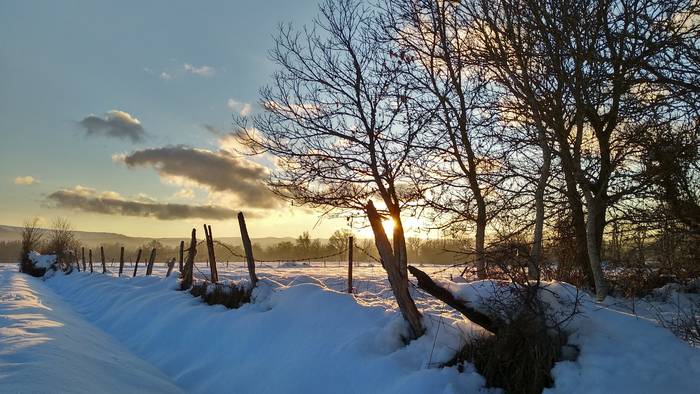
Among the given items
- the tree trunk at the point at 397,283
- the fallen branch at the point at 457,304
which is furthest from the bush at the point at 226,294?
the fallen branch at the point at 457,304

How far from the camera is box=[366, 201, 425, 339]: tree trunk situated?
539 cm

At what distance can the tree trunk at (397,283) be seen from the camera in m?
5.39

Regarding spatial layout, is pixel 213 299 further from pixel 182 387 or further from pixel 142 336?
pixel 182 387

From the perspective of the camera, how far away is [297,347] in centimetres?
588

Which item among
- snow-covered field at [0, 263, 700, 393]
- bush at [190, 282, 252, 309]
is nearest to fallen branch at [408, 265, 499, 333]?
snow-covered field at [0, 263, 700, 393]

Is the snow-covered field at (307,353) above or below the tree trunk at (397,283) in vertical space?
below

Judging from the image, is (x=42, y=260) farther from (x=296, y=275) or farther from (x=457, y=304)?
(x=457, y=304)

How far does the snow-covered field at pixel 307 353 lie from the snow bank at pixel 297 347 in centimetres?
2

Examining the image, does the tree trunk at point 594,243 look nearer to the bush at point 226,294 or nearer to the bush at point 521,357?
the bush at point 521,357

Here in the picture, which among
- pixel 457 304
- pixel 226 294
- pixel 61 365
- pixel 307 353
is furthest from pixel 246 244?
pixel 457 304

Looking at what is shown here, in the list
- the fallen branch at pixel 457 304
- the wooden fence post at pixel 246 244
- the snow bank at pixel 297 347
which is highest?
the wooden fence post at pixel 246 244

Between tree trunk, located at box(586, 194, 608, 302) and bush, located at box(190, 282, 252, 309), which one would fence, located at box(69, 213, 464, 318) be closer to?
bush, located at box(190, 282, 252, 309)

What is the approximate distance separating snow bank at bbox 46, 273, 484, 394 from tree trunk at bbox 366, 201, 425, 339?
0.15 m

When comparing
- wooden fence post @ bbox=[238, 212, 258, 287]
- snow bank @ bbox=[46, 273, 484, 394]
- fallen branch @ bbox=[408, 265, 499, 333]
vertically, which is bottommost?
snow bank @ bbox=[46, 273, 484, 394]
